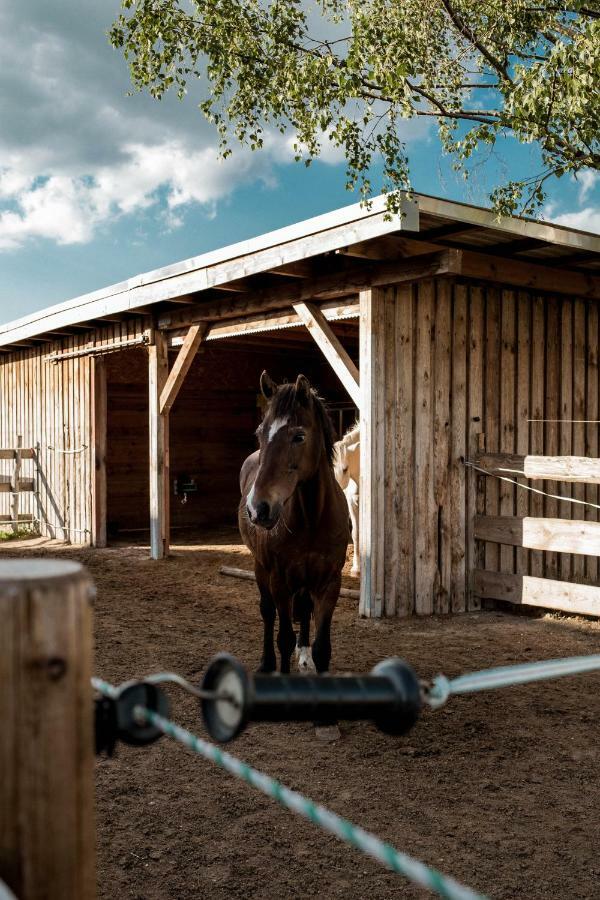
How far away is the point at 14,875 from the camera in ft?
3.60

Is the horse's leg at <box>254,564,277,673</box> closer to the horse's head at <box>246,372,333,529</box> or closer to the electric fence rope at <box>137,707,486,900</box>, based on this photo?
the horse's head at <box>246,372,333,529</box>

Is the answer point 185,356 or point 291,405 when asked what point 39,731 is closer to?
point 291,405

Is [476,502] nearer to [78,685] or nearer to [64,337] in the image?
[78,685]

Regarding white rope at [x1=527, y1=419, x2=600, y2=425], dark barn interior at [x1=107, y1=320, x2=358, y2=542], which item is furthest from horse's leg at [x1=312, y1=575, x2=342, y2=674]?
dark barn interior at [x1=107, y1=320, x2=358, y2=542]

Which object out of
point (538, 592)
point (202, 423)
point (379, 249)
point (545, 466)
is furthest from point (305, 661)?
point (202, 423)

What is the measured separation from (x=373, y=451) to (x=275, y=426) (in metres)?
2.82

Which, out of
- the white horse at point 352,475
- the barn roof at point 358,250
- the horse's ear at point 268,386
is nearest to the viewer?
the horse's ear at point 268,386

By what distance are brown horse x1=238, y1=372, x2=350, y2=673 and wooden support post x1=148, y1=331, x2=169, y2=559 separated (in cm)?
549

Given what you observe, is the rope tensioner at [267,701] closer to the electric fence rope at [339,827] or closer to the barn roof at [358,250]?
the electric fence rope at [339,827]

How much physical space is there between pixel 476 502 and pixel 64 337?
25.9 feet

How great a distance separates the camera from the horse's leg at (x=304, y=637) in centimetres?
489

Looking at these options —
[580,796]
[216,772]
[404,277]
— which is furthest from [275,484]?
[404,277]

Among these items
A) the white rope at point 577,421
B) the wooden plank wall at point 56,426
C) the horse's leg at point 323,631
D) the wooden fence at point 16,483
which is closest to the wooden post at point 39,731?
the horse's leg at point 323,631

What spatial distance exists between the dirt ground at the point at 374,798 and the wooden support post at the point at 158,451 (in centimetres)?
436
